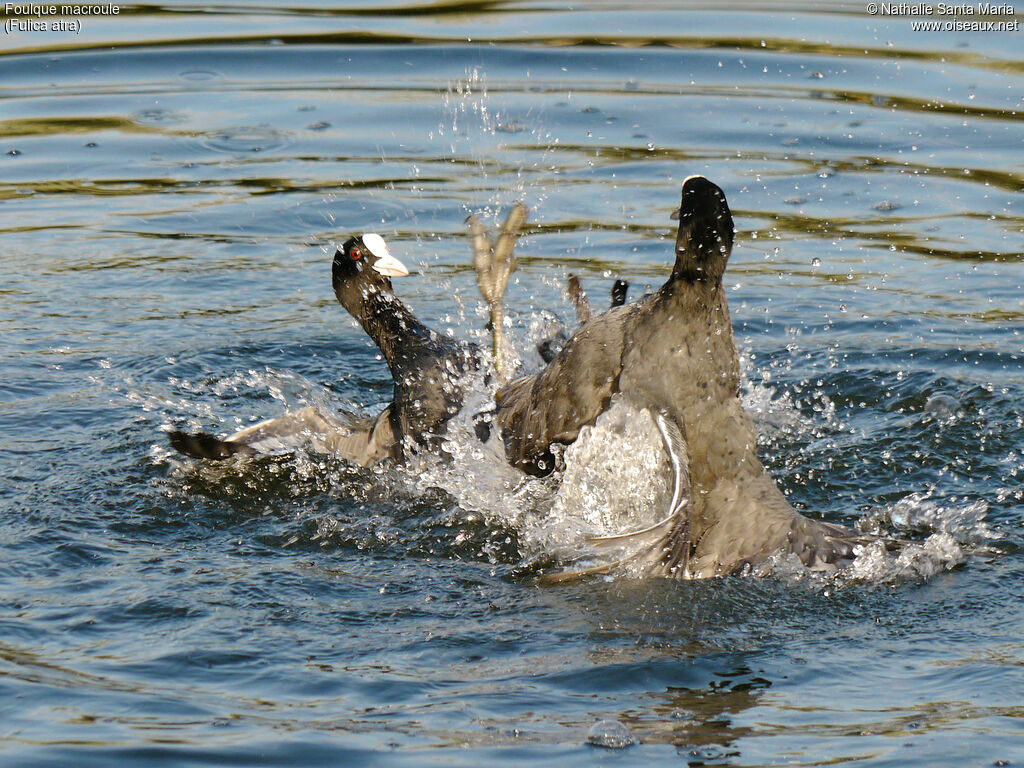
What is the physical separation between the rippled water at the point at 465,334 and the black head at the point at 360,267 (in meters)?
0.52

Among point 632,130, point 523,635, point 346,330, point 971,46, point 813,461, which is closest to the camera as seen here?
point 523,635

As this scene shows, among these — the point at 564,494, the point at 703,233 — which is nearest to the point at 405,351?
the point at 564,494

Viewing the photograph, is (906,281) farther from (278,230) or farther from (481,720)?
(481,720)

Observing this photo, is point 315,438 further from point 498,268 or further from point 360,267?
point 498,268

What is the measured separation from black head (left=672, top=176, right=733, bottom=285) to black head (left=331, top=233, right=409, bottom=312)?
1.77 metres

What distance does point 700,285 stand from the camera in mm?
4223

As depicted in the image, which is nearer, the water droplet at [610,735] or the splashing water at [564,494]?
the water droplet at [610,735]

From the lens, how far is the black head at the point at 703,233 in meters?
4.16

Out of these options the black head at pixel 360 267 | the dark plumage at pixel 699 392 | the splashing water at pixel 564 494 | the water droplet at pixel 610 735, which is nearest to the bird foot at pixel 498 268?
the splashing water at pixel 564 494

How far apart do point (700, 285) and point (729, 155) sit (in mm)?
4272

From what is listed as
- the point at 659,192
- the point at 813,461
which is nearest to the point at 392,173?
the point at 659,192

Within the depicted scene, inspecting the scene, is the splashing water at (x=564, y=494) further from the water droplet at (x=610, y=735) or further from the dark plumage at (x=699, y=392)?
the water droplet at (x=610, y=735)

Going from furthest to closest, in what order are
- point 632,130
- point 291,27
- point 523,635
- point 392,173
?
point 291,27
point 632,130
point 392,173
point 523,635

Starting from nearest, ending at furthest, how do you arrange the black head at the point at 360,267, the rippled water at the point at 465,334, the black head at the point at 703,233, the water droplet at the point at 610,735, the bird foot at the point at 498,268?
the water droplet at the point at 610,735 < the rippled water at the point at 465,334 < the black head at the point at 703,233 < the bird foot at the point at 498,268 < the black head at the point at 360,267
